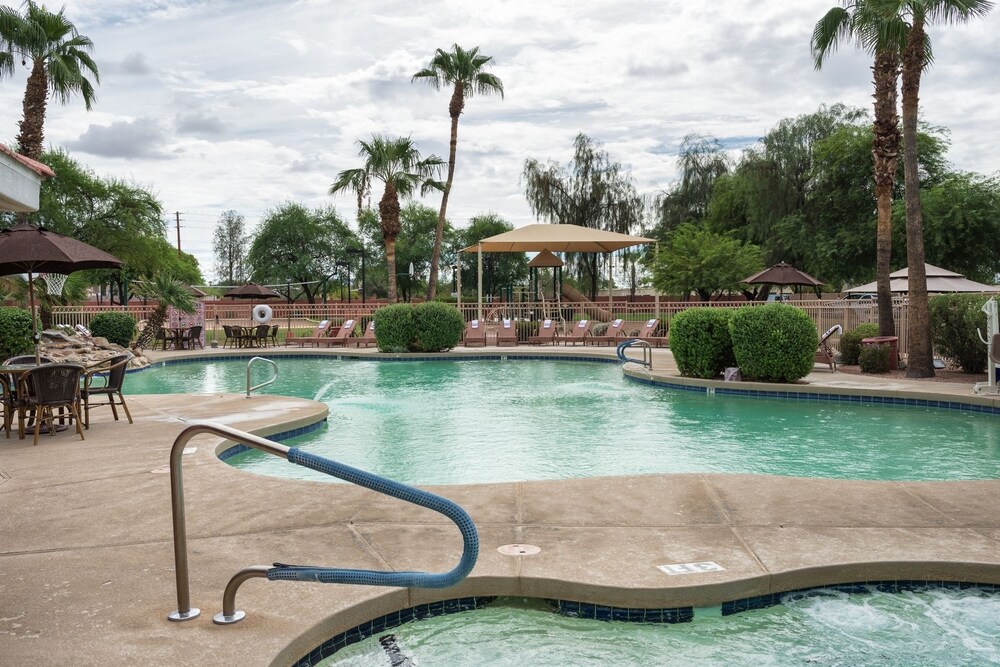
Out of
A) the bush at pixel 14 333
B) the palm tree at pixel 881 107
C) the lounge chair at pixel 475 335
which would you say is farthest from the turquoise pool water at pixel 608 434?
the lounge chair at pixel 475 335

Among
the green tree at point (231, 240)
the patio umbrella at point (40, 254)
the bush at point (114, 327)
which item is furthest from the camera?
the green tree at point (231, 240)

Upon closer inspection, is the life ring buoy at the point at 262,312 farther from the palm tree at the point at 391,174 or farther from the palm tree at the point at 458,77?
the palm tree at the point at 458,77

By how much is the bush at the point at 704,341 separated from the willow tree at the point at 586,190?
24548 millimetres

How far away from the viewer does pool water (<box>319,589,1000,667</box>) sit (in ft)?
9.76

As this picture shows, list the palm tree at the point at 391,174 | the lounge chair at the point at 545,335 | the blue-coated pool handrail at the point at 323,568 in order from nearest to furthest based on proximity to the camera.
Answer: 1. the blue-coated pool handrail at the point at 323,568
2. the lounge chair at the point at 545,335
3. the palm tree at the point at 391,174

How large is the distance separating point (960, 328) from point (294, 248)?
46.3 metres

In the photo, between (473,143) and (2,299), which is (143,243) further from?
(2,299)

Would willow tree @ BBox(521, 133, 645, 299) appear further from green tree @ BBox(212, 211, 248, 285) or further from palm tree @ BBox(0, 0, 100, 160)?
green tree @ BBox(212, 211, 248, 285)

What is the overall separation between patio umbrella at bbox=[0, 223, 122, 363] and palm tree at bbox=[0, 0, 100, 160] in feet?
46.3

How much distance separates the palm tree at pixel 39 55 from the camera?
18.6 metres

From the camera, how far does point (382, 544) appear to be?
3.71 meters

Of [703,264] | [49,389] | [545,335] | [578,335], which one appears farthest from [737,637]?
[703,264]

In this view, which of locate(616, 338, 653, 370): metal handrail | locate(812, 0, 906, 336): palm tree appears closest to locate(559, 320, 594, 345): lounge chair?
locate(616, 338, 653, 370): metal handrail

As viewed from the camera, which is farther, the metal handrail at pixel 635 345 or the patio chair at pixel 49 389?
the metal handrail at pixel 635 345
